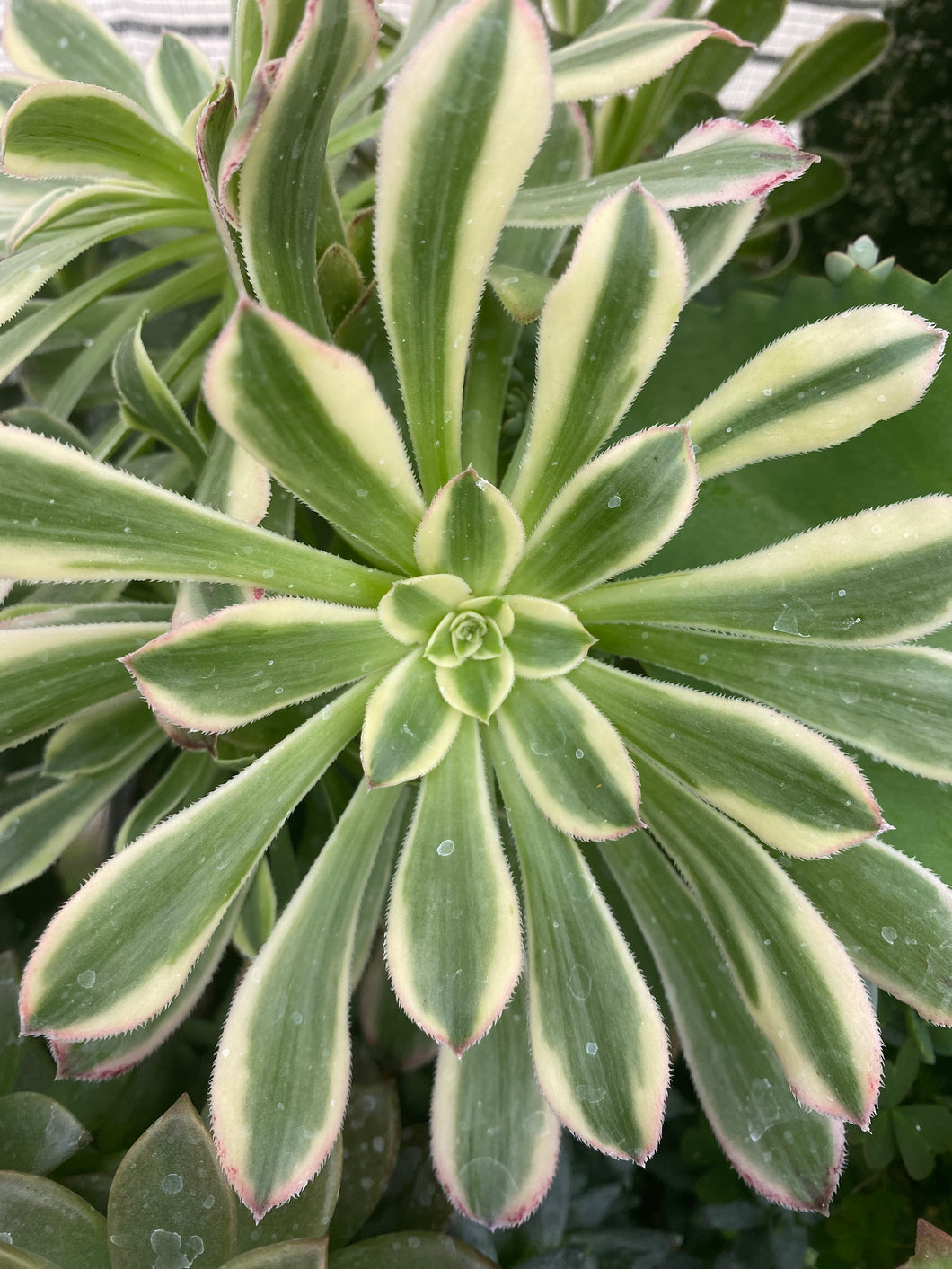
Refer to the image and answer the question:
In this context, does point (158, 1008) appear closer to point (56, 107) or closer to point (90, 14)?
point (56, 107)

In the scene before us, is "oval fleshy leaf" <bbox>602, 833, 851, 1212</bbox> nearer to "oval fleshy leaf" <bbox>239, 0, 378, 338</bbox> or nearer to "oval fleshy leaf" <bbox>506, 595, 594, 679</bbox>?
"oval fleshy leaf" <bbox>506, 595, 594, 679</bbox>

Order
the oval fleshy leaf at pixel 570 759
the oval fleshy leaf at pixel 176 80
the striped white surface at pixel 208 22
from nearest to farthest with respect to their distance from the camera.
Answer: the oval fleshy leaf at pixel 570 759 < the oval fleshy leaf at pixel 176 80 < the striped white surface at pixel 208 22

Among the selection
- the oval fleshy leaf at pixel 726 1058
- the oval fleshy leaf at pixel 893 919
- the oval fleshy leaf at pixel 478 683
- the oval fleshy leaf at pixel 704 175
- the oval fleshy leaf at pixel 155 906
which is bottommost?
the oval fleshy leaf at pixel 726 1058

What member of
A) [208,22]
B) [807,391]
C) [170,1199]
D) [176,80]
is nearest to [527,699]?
Answer: [807,391]

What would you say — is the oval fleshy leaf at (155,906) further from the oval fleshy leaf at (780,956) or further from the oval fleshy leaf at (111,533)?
the oval fleshy leaf at (780,956)

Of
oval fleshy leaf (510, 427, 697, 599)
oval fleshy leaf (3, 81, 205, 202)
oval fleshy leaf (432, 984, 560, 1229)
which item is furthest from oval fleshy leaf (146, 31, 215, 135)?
oval fleshy leaf (432, 984, 560, 1229)

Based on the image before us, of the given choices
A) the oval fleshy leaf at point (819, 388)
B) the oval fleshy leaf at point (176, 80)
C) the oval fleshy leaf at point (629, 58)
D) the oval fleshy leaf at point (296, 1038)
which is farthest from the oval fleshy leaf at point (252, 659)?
the oval fleshy leaf at point (176, 80)
